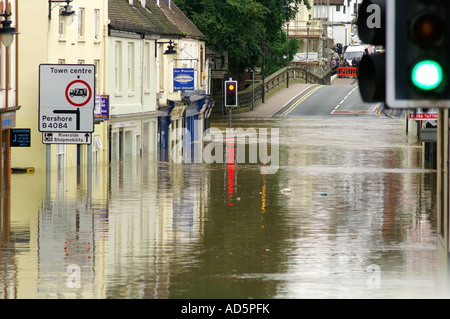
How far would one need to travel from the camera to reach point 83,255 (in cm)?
1600

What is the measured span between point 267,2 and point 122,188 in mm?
46696

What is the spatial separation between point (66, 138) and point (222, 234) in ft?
23.9

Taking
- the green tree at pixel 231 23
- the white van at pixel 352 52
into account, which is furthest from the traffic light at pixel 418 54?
the white van at pixel 352 52

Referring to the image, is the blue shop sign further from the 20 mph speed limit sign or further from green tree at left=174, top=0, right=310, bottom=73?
the 20 mph speed limit sign

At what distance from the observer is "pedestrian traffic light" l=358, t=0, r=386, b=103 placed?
4.39 meters

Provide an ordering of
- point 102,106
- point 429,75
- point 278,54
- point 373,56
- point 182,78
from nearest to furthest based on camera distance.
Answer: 1. point 429,75
2. point 373,56
3. point 102,106
4. point 182,78
5. point 278,54

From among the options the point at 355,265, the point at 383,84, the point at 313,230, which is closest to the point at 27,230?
the point at 313,230

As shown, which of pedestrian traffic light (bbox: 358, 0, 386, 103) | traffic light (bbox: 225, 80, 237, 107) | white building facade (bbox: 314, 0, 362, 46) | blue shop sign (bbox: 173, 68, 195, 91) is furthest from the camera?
white building facade (bbox: 314, 0, 362, 46)

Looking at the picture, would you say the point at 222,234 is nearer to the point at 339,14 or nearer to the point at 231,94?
the point at 231,94

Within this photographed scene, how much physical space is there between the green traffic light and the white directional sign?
2054 cm

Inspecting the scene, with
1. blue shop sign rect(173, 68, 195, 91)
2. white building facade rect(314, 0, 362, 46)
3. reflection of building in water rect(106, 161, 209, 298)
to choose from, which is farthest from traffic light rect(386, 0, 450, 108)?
white building facade rect(314, 0, 362, 46)

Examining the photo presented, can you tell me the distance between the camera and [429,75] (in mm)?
4203

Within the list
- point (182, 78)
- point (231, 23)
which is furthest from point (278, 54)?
point (182, 78)

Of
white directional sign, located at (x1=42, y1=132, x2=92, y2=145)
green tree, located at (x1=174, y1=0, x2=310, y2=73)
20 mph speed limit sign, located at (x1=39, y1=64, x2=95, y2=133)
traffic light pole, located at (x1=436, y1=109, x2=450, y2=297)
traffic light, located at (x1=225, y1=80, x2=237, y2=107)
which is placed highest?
green tree, located at (x1=174, y1=0, x2=310, y2=73)
